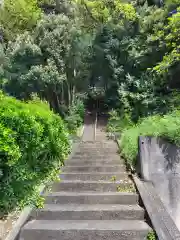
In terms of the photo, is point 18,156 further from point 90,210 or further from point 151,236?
point 151,236

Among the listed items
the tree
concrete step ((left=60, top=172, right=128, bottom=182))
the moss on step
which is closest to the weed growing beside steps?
concrete step ((left=60, top=172, right=128, bottom=182))

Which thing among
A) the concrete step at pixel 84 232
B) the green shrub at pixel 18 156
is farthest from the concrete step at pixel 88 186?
the concrete step at pixel 84 232

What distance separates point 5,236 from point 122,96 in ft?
30.0

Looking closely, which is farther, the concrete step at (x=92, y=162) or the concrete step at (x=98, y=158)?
the concrete step at (x=98, y=158)

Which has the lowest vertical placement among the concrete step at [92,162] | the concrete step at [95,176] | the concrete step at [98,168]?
the concrete step at [95,176]

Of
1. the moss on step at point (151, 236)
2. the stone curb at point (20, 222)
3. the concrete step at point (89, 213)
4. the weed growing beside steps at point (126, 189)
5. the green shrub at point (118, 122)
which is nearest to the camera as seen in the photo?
the stone curb at point (20, 222)

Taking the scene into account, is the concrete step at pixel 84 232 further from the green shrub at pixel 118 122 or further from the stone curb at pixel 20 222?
the green shrub at pixel 118 122

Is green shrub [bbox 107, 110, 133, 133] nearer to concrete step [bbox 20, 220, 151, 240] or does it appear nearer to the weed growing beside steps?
the weed growing beside steps

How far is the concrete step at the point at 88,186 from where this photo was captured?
3.82m

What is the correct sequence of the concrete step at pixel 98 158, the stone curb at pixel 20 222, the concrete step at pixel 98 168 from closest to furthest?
the stone curb at pixel 20 222 → the concrete step at pixel 98 168 → the concrete step at pixel 98 158

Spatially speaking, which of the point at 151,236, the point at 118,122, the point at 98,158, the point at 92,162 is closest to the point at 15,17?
the point at 118,122

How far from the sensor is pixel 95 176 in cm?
427

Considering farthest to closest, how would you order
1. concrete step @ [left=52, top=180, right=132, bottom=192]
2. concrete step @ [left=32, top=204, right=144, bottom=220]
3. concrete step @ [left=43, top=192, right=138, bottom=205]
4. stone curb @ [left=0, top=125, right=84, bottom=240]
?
concrete step @ [left=52, top=180, right=132, bottom=192] < concrete step @ [left=43, top=192, right=138, bottom=205] < concrete step @ [left=32, top=204, right=144, bottom=220] < stone curb @ [left=0, top=125, right=84, bottom=240]

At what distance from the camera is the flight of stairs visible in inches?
103
